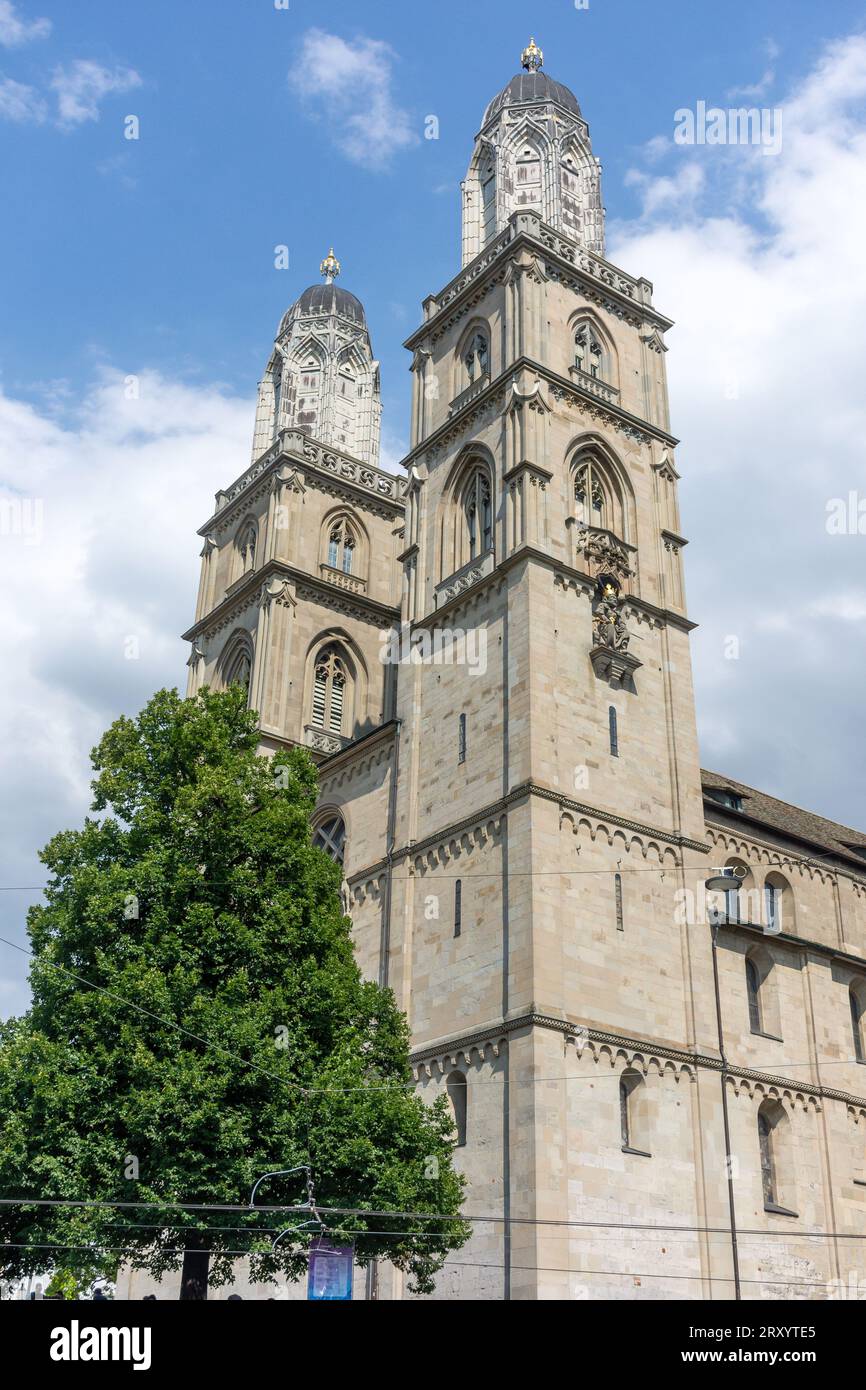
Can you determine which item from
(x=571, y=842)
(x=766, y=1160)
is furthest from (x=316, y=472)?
(x=766, y=1160)

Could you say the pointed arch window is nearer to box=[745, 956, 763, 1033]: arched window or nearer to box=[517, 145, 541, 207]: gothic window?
box=[517, 145, 541, 207]: gothic window

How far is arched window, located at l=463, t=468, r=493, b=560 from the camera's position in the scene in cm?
3894

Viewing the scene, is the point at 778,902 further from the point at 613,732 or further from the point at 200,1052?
the point at 200,1052

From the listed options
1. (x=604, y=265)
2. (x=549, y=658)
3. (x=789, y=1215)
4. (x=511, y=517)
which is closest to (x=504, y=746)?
(x=549, y=658)

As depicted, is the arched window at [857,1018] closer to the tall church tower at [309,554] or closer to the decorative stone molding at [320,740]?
the tall church tower at [309,554]

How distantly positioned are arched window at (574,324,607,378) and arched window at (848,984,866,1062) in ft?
66.6

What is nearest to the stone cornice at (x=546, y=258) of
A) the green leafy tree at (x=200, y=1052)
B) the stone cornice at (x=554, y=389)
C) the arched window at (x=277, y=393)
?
the stone cornice at (x=554, y=389)

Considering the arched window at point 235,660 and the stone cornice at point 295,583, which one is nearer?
the stone cornice at point 295,583

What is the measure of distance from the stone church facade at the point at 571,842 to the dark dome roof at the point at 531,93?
15cm

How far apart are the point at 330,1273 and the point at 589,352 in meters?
29.5

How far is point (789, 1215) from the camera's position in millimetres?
32812

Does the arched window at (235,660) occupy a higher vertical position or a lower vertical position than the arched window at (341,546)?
lower

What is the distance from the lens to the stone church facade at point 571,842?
29.4 meters

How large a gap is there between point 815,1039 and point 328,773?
644 inches
